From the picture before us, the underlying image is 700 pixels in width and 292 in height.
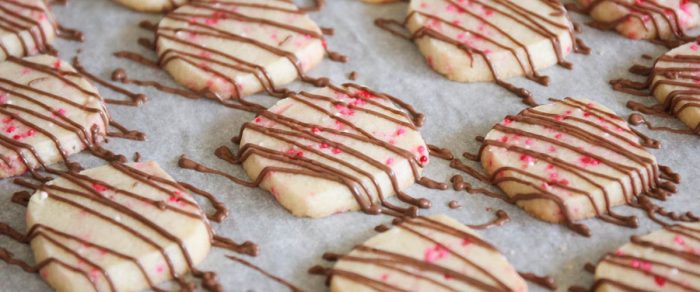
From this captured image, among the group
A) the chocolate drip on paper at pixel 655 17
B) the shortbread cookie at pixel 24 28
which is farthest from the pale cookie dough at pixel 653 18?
the shortbread cookie at pixel 24 28

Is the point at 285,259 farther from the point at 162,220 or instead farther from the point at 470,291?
the point at 470,291

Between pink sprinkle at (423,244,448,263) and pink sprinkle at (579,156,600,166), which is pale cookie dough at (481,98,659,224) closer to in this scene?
pink sprinkle at (579,156,600,166)

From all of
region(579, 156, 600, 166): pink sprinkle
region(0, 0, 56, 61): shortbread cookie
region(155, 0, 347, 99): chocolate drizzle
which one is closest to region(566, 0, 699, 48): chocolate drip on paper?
region(579, 156, 600, 166): pink sprinkle

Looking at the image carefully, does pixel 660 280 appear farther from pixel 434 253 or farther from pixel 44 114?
pixel 44 114

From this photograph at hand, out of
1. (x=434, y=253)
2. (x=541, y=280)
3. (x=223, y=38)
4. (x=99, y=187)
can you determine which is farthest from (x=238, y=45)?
(x=541, y=280)

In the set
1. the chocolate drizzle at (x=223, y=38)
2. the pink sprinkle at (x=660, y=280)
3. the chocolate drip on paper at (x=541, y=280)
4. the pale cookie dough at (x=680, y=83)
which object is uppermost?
the chocolate drizzle at (x=223, y=38)

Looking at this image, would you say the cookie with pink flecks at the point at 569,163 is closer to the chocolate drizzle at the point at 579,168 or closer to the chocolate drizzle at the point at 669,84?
the chocolate drizzle at the point at 579,168

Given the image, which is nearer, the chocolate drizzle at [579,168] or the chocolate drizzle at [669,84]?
the chocolate drizzle at [579,168]
